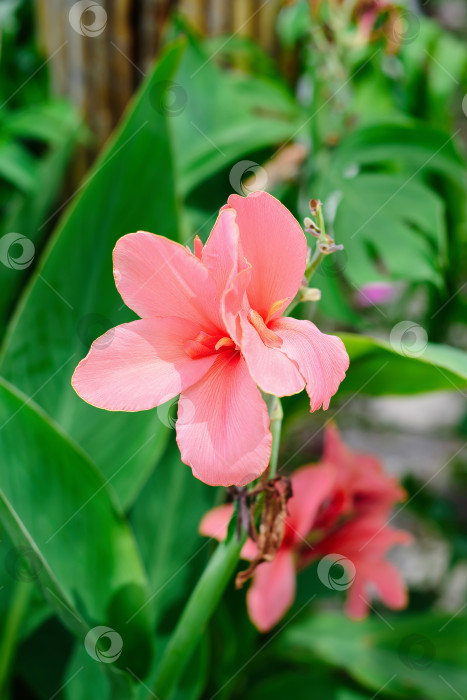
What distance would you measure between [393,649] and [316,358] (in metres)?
0.74

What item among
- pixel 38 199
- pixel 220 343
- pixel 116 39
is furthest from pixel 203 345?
pixel 116 39

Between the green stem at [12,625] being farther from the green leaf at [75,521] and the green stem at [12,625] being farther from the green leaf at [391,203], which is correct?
the green leaf at [391,203]

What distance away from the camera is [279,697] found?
843 mm

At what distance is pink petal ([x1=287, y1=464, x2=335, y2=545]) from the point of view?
2.26 ft

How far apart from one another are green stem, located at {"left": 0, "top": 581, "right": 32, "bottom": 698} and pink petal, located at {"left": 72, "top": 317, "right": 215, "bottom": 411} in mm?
497

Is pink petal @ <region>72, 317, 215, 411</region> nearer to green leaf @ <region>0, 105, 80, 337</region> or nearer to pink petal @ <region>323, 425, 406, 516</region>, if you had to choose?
pink petal @ <region>323, 425, 406, 516</region>

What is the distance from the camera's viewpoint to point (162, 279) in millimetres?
334

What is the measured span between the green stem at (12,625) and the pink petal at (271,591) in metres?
0.27

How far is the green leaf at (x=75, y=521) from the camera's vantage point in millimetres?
572

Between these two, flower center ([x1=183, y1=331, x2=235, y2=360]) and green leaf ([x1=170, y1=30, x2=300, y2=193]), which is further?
green leaf ([x1=170, y1=30, x2=300, y2=193])

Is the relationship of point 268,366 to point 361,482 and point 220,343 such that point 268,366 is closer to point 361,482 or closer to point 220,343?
point 220,343

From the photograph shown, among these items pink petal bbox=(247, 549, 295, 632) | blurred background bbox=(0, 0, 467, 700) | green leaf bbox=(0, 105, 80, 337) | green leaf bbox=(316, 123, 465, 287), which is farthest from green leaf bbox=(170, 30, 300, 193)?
pink petal bbox=(247, 549, 295, 632)

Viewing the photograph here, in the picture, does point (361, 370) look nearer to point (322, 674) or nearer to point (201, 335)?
point (201, 335)

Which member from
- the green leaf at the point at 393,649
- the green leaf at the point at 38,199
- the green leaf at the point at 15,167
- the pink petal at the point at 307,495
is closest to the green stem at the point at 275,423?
the pink petal at the point at 307,495
